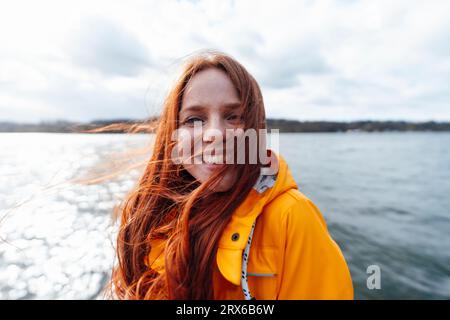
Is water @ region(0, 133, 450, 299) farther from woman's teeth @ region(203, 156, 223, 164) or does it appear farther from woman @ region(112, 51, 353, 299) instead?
woman's teeth @ region(203, 156, 223, 164)

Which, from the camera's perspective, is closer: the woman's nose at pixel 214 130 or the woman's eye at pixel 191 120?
the woman's nose at pixel 214 130

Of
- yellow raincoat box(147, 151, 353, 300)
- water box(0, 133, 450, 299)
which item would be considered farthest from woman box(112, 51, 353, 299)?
water box(0, 133, 450, 299)

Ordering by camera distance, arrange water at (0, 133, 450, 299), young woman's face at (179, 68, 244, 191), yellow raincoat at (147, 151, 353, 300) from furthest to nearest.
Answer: water at (0, 133, 450, 299)
young woman's face at (179, 68, 244, 191)
yellow raincoat at (147, 151, 353, 300)

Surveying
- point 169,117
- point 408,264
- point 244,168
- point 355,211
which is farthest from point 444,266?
point 169,117

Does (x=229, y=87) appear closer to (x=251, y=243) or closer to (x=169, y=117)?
(x=169, y=117)

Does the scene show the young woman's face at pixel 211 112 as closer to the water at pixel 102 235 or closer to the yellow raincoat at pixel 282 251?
the yellow raincoat at pixel 282 251

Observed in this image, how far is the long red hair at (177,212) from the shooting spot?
1466 millimetres

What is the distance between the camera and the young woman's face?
1.46 metres

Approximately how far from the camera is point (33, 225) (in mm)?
5242

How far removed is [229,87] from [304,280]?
122 centimetres

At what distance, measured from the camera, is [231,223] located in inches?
57.8

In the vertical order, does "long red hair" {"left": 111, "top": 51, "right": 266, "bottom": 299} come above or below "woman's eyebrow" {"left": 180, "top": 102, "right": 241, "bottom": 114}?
below

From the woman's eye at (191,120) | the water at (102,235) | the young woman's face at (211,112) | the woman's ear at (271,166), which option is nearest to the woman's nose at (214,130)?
the young woman's face at (211,112)

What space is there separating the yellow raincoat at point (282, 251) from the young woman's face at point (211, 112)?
26 cm
